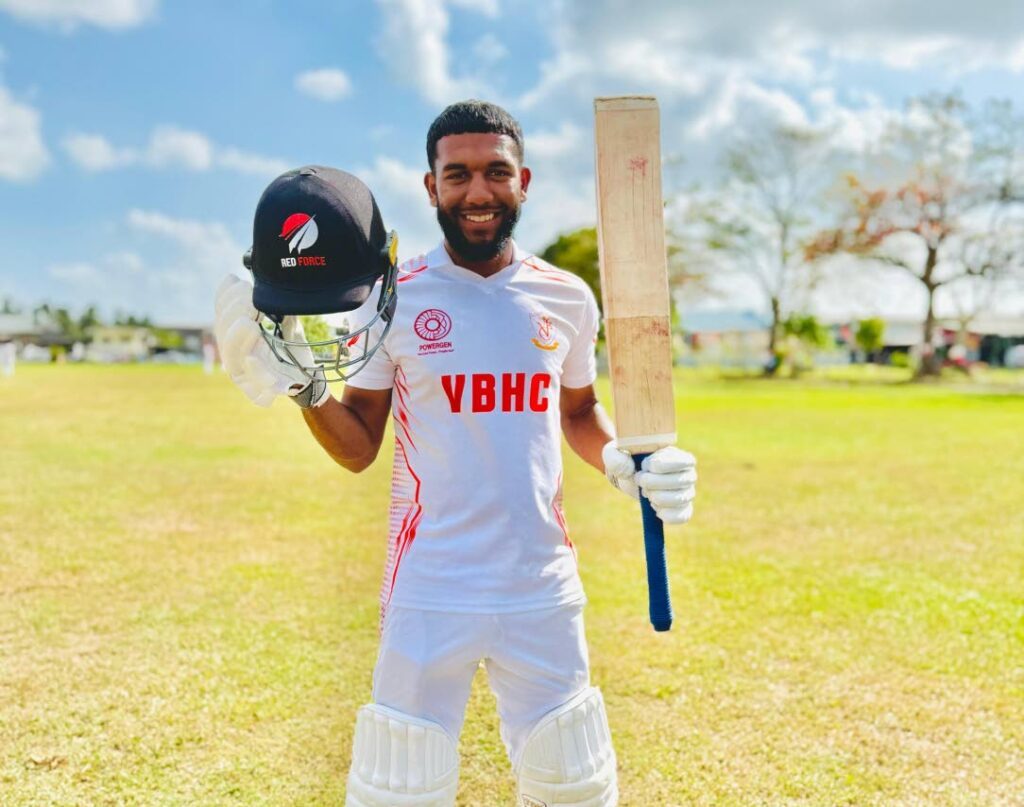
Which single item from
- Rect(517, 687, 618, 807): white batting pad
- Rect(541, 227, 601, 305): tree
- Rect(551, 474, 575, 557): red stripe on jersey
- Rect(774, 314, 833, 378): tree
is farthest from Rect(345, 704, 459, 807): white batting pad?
Rect(774, 314, 833, 378): tree

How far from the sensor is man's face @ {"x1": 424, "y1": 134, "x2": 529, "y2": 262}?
219 centimetres

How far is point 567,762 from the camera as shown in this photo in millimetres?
2123

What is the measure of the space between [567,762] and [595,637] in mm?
2721

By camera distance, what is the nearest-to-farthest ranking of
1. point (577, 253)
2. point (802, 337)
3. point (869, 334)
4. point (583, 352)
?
point (583, 352) → point (577, 253) → point (802, 337) → point (869, 334)

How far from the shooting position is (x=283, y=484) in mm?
9234

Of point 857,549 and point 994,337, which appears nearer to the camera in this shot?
point 857,549

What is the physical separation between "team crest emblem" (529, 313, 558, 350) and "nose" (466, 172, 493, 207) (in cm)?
31

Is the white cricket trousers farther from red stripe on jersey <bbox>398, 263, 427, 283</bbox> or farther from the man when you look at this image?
red stripe on jersey <bbox>398, 263, 427, 283</bbox>

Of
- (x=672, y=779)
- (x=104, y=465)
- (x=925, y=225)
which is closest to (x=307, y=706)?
(x=672, y=779)

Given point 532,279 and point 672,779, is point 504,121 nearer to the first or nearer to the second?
point 532,279

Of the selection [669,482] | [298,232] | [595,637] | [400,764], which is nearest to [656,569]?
[669,482]

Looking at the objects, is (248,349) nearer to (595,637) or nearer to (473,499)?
(473,499)

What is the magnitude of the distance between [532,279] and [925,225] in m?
34.2

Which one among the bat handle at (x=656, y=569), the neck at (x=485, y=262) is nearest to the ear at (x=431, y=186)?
the neck at (x=485, y=262)
